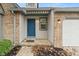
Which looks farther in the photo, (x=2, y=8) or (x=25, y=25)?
(x=25, y=25)

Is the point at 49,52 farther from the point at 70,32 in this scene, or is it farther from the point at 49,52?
the point at 70,32

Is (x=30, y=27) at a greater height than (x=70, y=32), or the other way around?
(x=30, y=27)

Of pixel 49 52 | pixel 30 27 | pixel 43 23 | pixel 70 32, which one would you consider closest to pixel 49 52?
pixel 49 52

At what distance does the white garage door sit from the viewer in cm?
1062

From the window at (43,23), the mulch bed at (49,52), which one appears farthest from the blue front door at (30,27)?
the mulch bed at (49,52)

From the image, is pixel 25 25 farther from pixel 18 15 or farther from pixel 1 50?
pixel 1 50

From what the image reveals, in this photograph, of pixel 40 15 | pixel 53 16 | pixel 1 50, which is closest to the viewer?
pixel 1 50

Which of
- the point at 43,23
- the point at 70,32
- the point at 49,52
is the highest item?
the point at 43,23

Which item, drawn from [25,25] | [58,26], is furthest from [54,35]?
[25,25]

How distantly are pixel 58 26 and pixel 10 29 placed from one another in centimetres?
324

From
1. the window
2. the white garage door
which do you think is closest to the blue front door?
the window

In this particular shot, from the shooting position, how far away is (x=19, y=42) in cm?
1133

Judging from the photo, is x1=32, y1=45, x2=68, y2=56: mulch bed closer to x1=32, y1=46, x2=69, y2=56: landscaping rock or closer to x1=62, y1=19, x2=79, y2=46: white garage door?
x1=32, y1=46, x2=69, y2=56: landscaping rock

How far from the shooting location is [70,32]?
10773mm
